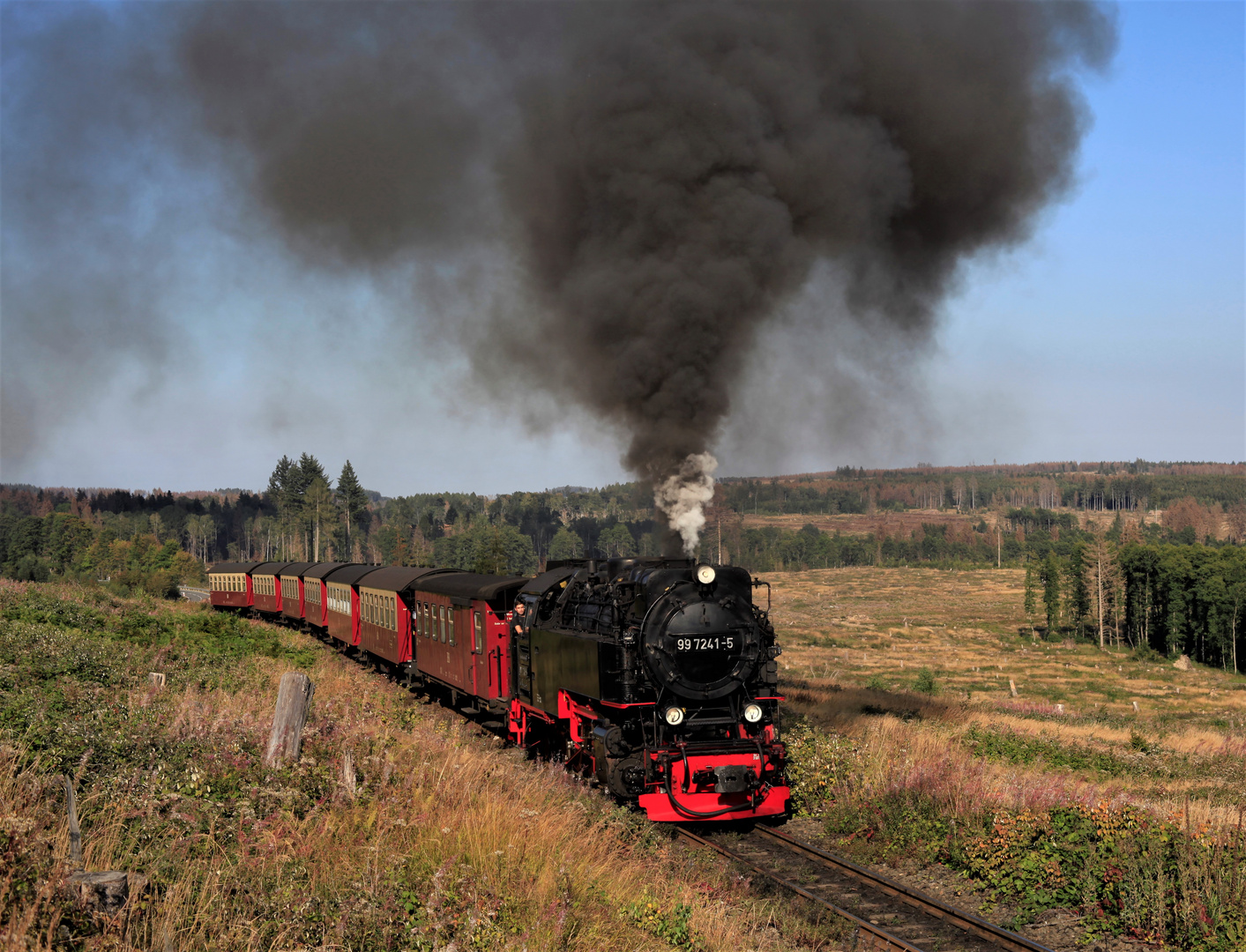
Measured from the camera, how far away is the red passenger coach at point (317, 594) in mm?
29641

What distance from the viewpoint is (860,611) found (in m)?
103

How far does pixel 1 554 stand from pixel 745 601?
415 ft

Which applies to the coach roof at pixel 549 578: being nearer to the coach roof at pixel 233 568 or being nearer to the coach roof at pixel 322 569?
the coach roof at pixel 322 569

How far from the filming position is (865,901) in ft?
27.0

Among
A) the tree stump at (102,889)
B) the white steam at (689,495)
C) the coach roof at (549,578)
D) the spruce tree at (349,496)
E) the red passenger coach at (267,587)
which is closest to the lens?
the tree stump at (102,889)

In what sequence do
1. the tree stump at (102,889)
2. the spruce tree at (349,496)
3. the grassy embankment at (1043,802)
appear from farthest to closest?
the spruce tree at (349,496)
the grassy embankment at (1043,802)
the tree stump at (102,889)

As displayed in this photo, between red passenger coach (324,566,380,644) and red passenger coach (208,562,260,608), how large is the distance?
12698 mm

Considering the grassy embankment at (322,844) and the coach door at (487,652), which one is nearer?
the grassy embankment at (322,844)

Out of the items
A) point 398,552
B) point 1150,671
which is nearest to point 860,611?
point 1150,671

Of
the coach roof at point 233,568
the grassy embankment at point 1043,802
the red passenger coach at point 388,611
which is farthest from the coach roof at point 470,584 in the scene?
the coach roof at point 233,568

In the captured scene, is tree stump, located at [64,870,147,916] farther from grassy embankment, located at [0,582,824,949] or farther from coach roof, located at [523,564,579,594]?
coach roof, located at [523,564,579,594]

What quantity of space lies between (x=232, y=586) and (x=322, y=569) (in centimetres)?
1232

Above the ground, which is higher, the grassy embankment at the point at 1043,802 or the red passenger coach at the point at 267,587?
the red passenger coach at the point at 267,587

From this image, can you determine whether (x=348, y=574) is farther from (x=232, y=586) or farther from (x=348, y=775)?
(x=348, y=775)
